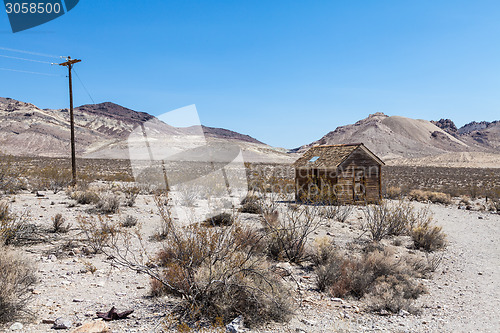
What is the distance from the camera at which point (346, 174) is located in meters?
16.2

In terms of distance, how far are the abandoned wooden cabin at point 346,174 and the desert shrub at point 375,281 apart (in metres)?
8.44

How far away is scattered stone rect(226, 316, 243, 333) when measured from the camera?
14.0ft

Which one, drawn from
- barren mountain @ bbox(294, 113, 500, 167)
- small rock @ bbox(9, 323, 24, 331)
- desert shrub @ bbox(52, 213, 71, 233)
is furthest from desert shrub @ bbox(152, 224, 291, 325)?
barren mountain @ bbox(294, 113, 500, 167)

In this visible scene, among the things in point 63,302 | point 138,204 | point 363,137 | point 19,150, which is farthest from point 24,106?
point 63,302

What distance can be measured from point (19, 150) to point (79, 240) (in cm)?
10081

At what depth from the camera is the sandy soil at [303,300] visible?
4.71m

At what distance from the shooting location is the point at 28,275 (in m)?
5.32

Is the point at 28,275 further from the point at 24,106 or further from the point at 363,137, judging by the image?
the point at 24,106

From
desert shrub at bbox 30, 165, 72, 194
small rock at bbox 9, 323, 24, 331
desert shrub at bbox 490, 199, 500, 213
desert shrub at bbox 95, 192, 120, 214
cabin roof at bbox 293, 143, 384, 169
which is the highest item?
cabin roof at bbox 293, 143, 384, 169

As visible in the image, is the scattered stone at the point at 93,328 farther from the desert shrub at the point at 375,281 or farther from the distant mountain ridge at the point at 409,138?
the distant mountain ridge at the point at 409,138

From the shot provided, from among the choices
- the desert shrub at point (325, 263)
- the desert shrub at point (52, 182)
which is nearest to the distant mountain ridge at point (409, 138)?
the desert shrub at point (52, 182)

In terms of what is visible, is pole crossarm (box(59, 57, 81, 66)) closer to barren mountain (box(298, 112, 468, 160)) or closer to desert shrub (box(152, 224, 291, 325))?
desert shrub (box(152, 224, 291, 325))

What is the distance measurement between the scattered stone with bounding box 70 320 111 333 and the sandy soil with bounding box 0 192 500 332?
0.17 meters

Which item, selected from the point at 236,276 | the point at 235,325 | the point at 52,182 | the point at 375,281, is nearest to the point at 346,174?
the point at 375,281
